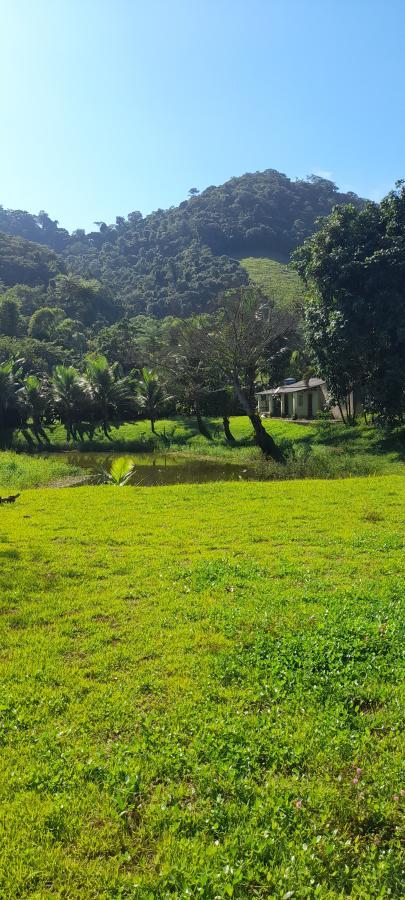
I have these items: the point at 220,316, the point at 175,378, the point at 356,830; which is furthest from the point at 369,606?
the point at 175,378

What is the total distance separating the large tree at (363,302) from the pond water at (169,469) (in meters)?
8.39

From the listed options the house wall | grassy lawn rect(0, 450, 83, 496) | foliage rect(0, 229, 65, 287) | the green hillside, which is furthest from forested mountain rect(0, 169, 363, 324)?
grassy lawn rect(0, 450, 83, 496)

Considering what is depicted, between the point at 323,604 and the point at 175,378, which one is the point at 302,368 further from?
the point at 323,604

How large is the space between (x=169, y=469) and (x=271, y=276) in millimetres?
115402

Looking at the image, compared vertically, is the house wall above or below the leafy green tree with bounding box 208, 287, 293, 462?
below

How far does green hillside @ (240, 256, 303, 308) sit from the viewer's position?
4509 inches

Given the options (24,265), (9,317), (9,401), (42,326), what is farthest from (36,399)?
(24,265)

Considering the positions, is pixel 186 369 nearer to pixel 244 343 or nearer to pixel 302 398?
pixel 244 343

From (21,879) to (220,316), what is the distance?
3143 centimetres

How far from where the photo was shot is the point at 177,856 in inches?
119

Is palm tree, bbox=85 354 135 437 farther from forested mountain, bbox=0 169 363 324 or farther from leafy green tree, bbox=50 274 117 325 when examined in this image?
forested mountain, bbox=0 169 363 324

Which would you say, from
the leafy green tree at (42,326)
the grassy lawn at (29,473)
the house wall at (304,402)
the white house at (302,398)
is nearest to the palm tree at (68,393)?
the grassy lawn at (29,473)

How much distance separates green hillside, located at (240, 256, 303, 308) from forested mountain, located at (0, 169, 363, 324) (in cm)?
389

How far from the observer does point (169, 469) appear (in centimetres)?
2530
